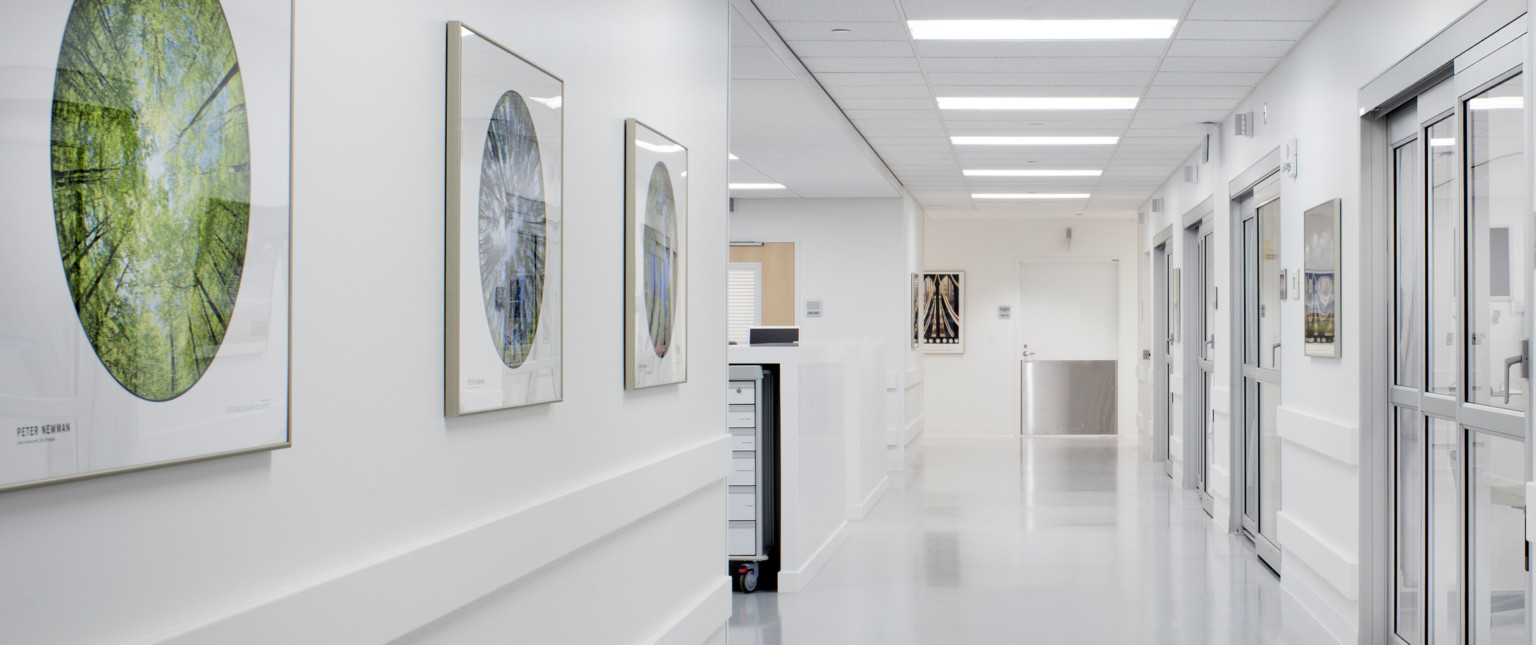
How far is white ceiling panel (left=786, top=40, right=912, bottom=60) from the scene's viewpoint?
5609mm

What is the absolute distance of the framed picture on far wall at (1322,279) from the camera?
4.87 metres

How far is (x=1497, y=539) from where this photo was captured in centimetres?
350

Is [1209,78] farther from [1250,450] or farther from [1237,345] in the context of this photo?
[1250,450]

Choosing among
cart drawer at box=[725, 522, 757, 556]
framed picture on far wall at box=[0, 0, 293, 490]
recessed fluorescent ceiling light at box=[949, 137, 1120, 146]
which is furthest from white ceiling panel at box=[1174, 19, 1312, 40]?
framed picture on far wall at box=[0, 0, 293, 490]

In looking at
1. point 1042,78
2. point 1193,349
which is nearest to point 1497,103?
point 1042,78

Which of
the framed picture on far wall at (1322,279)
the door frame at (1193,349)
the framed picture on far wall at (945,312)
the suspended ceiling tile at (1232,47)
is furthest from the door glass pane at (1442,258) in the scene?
the framed picture on far wall at (945,312)

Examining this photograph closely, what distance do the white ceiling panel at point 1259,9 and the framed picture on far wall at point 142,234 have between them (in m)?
4.36

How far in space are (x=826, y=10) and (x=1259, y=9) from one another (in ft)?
6.27

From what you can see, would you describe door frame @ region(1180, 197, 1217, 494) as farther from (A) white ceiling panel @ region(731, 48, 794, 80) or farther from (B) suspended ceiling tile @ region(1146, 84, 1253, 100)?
(A) white ceiling panel @ region(731, 48, 794, 80)

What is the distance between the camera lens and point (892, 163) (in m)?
9.91

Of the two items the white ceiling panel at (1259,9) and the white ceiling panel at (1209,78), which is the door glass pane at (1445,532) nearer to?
the white ceiling panel at (1259,9)

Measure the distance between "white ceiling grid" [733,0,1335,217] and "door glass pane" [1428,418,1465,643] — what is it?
6.72ft

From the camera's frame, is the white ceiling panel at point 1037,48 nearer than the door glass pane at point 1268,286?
Yes

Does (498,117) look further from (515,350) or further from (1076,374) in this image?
(1076,374)
